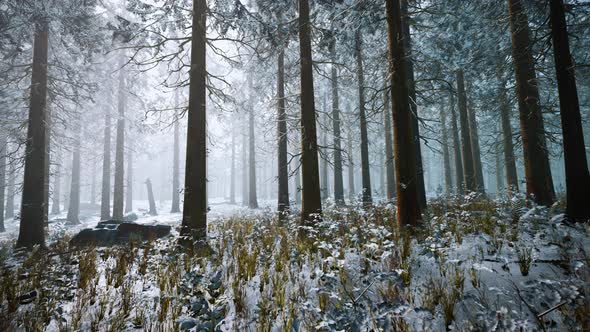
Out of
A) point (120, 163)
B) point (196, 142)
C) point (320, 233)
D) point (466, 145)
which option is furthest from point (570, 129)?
point (120, 163)

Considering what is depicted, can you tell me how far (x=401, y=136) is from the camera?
18.2ft

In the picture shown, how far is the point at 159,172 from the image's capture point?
55750 mm

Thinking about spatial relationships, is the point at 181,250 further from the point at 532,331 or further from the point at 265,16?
the point at 265,16

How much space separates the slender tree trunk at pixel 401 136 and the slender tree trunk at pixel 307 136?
6.65 feet

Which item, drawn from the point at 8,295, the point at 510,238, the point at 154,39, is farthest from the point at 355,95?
the point at 8,295

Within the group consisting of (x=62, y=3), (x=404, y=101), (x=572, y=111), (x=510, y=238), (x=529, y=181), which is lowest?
(x=510, y=238)

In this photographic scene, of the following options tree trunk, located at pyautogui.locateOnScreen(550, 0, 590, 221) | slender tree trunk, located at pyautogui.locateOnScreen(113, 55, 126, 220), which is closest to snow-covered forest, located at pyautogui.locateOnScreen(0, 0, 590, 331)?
tree trunk, located at pyautogui.locateOnScreen(550, 0, 590, 221)

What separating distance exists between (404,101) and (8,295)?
7317mm

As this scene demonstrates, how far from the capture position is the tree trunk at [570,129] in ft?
15.8

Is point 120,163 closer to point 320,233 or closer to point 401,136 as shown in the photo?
point 320,233

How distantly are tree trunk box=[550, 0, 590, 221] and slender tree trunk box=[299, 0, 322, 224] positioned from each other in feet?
16.3

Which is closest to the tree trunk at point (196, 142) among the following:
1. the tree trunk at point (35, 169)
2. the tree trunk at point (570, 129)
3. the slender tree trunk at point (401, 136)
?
the slender tree trunk at point (401, 136)

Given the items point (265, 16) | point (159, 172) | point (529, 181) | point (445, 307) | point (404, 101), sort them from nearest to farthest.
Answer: point (445, 307) → point (404, 101) → point (529, 181) → point (265, 16) → point (159, 172)

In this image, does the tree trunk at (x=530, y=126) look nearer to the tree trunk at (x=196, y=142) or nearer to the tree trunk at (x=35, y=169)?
the tree trunk at (x=196, y=142)
